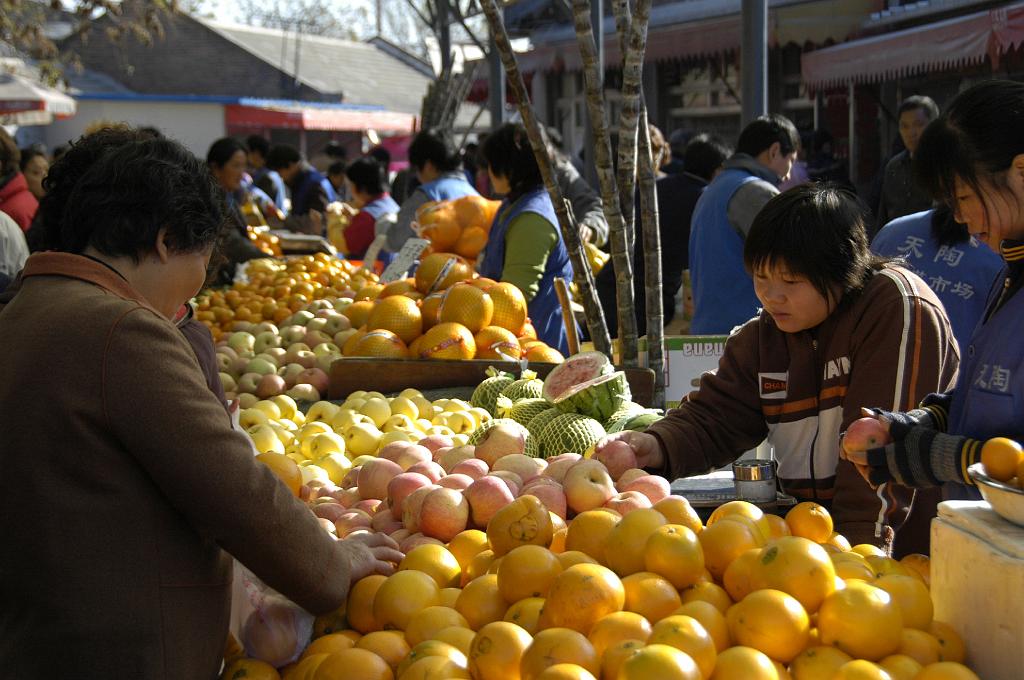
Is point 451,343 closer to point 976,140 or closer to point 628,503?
point 628,503

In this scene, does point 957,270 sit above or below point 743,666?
above

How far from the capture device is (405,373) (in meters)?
4.60

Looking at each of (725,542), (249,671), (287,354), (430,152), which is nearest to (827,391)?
(725,542)

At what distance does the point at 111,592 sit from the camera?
166 centimetres

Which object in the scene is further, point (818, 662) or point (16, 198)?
point (16, 198)

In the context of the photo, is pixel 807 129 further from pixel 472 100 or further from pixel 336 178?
pixel 472 100

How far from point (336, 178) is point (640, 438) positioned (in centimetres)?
1221

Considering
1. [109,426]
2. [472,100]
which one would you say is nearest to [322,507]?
[109,426]

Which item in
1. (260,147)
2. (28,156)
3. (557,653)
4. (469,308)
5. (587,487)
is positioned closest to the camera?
(557,653)

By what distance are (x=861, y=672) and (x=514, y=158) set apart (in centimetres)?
415

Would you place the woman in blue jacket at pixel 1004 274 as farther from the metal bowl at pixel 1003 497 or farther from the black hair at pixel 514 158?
the black hair at pixel 514 158

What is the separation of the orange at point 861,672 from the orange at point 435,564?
0.80m

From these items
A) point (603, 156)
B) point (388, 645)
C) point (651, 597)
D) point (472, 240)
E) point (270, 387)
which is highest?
point (603, 156)

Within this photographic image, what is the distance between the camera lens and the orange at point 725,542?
6.13 feet
